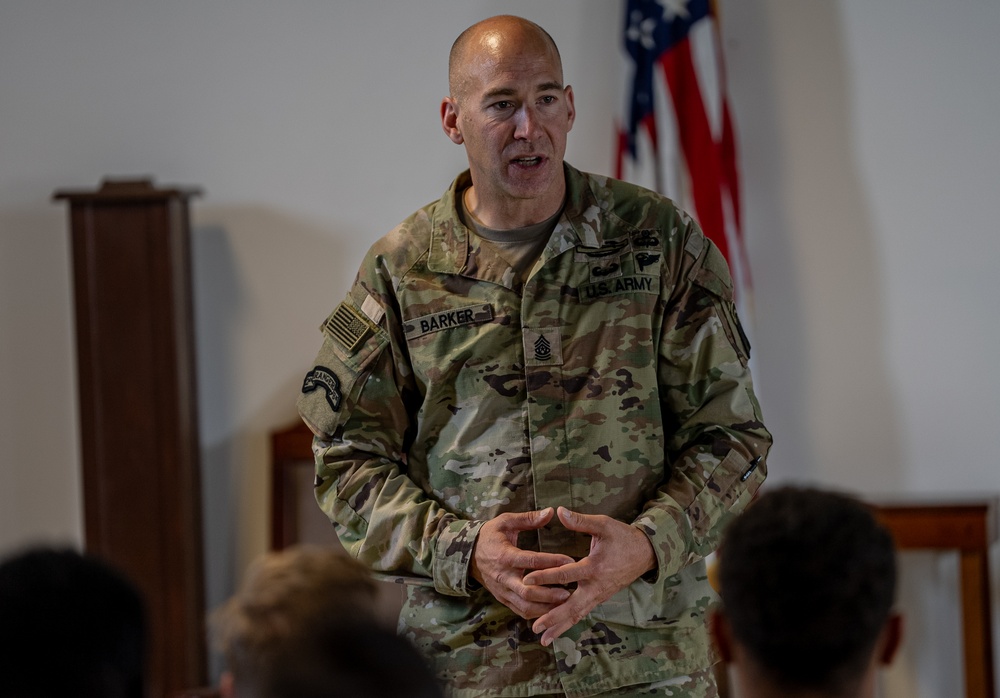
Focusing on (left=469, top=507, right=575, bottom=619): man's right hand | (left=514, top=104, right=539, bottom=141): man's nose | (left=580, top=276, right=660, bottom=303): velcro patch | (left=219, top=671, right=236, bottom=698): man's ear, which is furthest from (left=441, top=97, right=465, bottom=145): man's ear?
(left=219, top=671, right=236, bottom=698): man's ear

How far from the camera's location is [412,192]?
11.1 ft

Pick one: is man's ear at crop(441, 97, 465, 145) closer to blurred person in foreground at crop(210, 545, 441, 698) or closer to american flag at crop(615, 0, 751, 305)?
blurred person in foreground at crop(210, 545, 441, 698)

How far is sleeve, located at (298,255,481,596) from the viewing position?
192 centimetres

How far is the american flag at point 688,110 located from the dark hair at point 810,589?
1.99m

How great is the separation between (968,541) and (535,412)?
1634mm

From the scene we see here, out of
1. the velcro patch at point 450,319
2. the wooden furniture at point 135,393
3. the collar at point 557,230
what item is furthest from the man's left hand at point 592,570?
the wooden furniture at point 135,393

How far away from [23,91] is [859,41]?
96.3 inches

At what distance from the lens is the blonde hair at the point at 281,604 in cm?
116

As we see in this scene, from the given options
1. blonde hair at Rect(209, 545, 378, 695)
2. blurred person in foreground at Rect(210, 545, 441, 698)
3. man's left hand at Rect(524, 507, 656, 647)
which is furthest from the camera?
man's left hand at Rect(524, 507, 656, 647)

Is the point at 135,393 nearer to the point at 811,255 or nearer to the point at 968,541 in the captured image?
the point at 811,255

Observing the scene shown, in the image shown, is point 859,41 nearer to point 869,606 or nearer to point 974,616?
point 974,616

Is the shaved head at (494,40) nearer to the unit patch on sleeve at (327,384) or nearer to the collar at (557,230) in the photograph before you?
the collar at (557,230)

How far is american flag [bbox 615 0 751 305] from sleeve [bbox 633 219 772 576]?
1220 mm

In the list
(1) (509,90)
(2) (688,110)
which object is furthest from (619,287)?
(2) (688,110)
